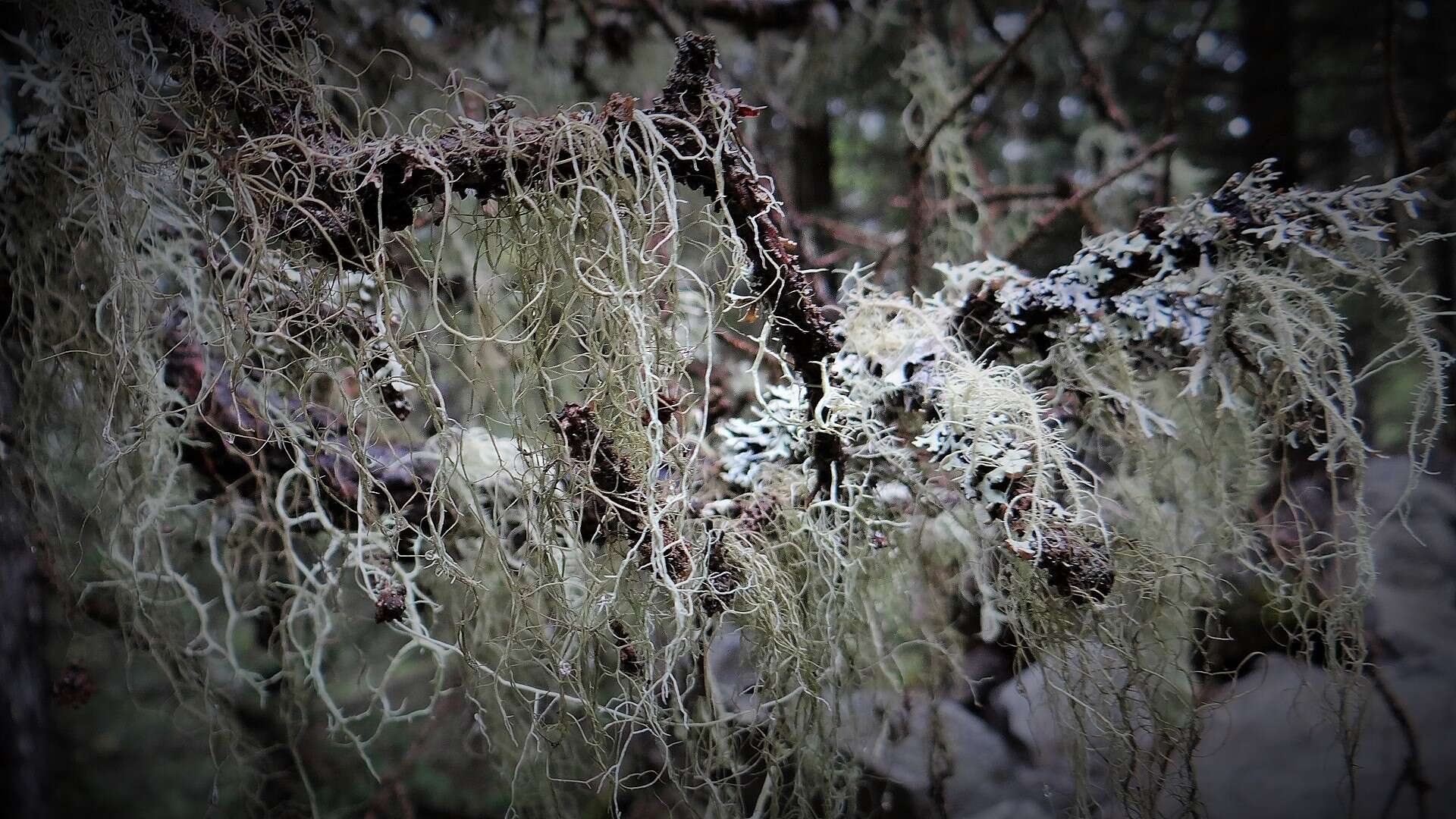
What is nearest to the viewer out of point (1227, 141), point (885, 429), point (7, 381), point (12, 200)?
point (885, 429)

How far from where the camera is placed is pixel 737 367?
1614 mm

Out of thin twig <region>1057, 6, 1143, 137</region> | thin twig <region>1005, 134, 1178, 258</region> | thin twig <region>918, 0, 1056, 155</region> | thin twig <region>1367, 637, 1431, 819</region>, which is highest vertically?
thin twig <region>1057, 6, 1143, 137</region>

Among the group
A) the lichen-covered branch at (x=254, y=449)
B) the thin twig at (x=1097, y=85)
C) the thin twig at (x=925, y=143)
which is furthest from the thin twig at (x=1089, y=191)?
the lichen-covered branch at (x=254, y=449)

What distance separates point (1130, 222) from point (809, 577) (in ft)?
6.82

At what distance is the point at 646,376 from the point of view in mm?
717

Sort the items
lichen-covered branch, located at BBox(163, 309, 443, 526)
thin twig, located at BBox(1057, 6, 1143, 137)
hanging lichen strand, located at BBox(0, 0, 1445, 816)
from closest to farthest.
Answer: hanging lichen strand, located at BBox(0, 0, 1445, 816) → lichen-covered branch, located at BBox(163, 309, 443, 526) → thin twig, located at BBox(1057, 6, 1143, 137)

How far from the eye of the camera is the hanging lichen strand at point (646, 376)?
74cm

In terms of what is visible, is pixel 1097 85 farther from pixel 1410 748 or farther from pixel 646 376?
pixel 646 376

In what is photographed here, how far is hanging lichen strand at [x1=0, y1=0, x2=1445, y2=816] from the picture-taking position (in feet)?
2.44

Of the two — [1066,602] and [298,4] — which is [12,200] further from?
[1066,602]

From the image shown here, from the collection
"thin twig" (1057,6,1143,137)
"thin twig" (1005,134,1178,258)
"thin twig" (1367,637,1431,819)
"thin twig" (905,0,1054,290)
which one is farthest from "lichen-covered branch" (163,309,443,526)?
"thin twig" (1057,6,1143,137)

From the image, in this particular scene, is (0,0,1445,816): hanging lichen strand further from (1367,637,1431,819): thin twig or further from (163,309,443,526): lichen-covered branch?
(1367,637,1431,819): thin twig

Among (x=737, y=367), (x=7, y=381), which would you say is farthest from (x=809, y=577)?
(x=7, y=381)

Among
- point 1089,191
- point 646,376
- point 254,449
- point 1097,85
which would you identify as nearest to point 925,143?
point 1089,191
